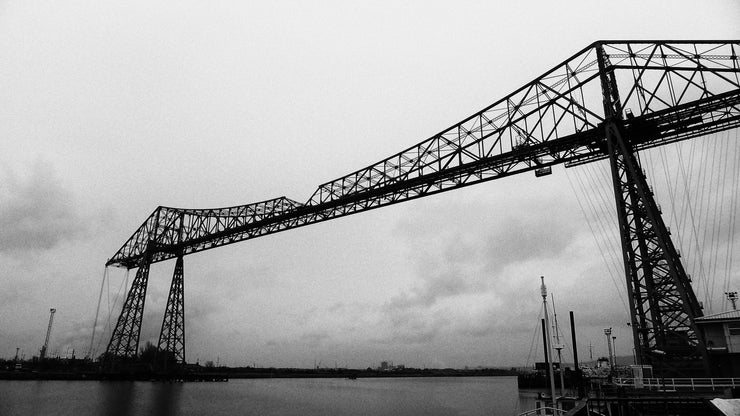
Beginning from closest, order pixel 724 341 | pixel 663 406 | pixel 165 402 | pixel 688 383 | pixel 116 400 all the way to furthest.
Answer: pixel 663 406
pixel 688 383
pixel 724 341
pixel 116 400
pixel 165 402

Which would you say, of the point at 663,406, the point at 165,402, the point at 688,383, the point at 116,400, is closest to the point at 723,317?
the point at 688,383

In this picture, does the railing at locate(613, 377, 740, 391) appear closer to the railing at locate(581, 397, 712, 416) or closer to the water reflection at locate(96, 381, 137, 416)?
the railing at locate(581, 397, 712, 416)

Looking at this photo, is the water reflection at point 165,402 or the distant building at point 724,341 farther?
the water reflection at point 165,402

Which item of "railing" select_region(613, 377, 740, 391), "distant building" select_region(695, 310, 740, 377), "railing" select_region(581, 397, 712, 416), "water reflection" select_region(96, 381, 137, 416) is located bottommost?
"water reflection" select_region(96, 381, 137, 416)

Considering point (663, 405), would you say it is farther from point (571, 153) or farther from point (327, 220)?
point (327, 220)

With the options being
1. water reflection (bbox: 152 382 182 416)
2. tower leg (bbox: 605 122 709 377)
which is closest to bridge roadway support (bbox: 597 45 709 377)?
tower leg (bbox: 605 122 709 377)

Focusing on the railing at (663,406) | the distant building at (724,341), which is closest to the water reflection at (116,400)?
the railing at (663,406)

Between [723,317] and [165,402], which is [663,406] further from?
[165,402]

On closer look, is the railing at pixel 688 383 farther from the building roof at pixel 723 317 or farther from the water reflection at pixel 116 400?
the water reflection at pixel 116 400

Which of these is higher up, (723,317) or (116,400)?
(723,317)

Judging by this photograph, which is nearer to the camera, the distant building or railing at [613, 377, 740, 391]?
railing at [613, 377, 740, 391]

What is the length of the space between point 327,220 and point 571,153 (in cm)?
2195

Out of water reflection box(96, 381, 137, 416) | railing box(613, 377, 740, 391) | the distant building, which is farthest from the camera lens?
water reflection box(96, 381, 137, 416)

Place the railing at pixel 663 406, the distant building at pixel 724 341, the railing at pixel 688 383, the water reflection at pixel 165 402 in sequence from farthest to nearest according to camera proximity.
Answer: the water reflection at pixel 165 402, the distant building at pixel 724 341, the railing at pixel 688 383, the railing at pixel 663 406
